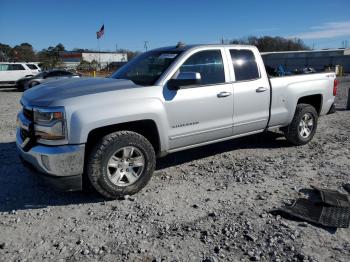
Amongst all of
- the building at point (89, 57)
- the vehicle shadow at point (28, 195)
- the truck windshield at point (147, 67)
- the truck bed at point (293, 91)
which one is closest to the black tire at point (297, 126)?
the truck bed at point (293, 91)

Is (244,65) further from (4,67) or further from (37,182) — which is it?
A: (4,67)

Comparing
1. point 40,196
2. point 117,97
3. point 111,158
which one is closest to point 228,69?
point 117,97

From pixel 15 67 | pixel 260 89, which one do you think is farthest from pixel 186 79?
pixel 15 67

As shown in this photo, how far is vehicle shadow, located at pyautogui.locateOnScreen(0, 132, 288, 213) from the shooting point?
4.22m

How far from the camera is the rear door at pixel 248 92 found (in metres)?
5.19

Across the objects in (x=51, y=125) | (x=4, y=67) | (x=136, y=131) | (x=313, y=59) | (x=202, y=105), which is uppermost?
(x=313, y=59)

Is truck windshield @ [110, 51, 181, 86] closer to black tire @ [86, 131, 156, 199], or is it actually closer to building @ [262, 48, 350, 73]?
black tire @ [86, 131, 156, 199]

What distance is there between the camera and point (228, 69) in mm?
5117

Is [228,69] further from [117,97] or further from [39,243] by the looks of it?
[39,243]

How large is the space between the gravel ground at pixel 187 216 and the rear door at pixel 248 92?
2.13ft

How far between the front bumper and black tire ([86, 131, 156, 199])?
158 millimetres

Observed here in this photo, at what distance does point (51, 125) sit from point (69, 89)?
24.8 inches

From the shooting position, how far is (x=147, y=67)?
16.5 ft

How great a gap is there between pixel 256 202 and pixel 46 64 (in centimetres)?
4993
